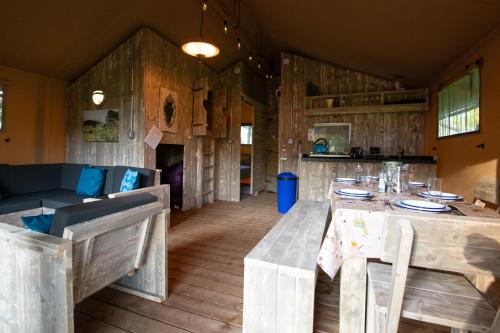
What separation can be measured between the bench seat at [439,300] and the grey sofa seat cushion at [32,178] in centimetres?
446

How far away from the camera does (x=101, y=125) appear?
4352mm

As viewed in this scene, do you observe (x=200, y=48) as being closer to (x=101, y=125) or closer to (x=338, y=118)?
(x=101, y=125)

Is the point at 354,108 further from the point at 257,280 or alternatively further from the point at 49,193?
the point at 49,193

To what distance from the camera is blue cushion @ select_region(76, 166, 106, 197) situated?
143 inches

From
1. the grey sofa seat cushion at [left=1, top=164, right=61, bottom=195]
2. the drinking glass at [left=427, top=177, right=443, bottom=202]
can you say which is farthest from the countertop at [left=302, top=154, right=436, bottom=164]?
the grey sofa seat cushion at [left=1, top=164, right=61, bottom=195]

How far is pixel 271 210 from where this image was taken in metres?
5.33

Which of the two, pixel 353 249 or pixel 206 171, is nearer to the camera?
pixel 353 249

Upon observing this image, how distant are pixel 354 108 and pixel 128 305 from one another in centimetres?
500

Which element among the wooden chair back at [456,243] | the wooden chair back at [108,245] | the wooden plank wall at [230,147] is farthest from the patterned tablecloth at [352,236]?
the wooden plank wall at [230,147]

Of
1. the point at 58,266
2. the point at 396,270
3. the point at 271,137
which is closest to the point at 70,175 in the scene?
the point at 58,266

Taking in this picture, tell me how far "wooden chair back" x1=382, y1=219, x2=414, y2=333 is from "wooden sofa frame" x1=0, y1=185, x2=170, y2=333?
1.46m

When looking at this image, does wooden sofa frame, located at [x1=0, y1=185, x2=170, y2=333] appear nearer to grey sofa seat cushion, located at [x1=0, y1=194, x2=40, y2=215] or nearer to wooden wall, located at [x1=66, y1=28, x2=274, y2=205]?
grey sofa seat cushion, located at [x1=0, y1=194, x2=40, y2=215]

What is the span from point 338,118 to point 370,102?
69 centimetres

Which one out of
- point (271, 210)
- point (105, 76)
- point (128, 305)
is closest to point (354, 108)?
point (271, 210)
